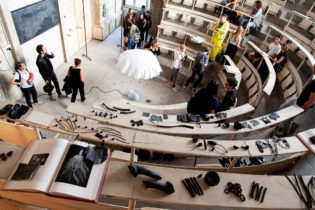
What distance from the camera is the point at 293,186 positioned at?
2.77 m

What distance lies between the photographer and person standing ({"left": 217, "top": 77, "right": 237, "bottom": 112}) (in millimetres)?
4891

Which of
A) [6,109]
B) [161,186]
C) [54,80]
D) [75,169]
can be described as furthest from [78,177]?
[54,80]

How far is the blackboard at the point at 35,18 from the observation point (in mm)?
5668

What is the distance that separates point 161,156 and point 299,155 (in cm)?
263

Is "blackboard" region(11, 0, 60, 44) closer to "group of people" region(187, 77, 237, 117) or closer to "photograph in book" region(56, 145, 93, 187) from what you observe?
"group of people" region(187, 77, 237, 117)

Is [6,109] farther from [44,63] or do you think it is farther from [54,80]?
[54,80]

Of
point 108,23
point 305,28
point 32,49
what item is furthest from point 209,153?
point 108,23

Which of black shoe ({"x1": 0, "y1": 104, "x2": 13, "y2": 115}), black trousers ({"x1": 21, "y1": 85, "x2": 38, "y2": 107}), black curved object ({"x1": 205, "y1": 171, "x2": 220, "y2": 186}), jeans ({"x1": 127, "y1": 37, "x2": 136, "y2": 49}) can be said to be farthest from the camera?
jeans ({"x1": 127, "y1": 37, "x2": 136, "y2": 49})

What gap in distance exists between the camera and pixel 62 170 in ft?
7.30

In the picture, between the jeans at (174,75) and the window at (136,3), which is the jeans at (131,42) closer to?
the jeans at (174,75)

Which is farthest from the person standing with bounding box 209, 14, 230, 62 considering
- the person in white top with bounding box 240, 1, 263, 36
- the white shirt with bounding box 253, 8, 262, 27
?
the white shirt with bounding box 253, 8, 262, 27

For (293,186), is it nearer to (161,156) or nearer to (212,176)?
(212,176)

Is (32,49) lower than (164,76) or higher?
higher

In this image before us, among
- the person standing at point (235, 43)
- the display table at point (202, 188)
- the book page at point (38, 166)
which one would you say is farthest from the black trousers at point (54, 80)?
the person standing at point (235, 43)
